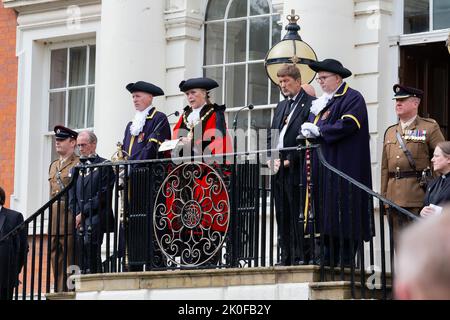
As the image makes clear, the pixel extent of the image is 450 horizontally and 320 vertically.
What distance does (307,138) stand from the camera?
8844mm

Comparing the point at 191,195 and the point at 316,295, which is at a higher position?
the point at 191,195

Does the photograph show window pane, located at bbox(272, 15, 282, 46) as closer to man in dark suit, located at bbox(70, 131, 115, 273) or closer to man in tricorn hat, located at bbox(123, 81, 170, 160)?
man in tricorn hat, located at bbox(123, 81, 170, 160)

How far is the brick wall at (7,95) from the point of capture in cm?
1518

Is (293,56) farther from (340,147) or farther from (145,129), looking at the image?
(340,147)

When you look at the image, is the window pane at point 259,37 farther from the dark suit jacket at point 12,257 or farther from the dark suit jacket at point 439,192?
the dark suit jacket at point 439,192

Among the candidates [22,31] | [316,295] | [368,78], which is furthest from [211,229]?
[22,31]

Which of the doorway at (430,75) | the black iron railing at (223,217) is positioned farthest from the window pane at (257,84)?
the black iron railing at (223,217)

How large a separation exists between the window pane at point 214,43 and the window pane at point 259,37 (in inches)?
18.8

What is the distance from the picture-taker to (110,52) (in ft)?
A: 43.9

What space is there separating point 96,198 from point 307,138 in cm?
224

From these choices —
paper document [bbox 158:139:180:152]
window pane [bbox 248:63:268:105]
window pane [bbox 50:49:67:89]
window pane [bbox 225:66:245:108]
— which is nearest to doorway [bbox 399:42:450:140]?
window pane [bbox 248:63:268:105]

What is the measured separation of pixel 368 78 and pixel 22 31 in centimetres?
549

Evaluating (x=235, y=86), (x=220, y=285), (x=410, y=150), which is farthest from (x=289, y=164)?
(x=235, y=86)
